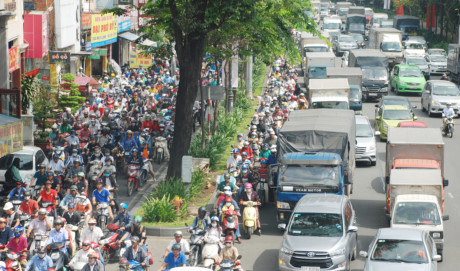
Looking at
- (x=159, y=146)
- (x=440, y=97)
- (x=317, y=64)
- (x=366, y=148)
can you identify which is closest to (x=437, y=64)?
(x=317, y=64)

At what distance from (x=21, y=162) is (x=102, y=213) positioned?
5.57m

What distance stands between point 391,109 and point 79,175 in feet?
60.3

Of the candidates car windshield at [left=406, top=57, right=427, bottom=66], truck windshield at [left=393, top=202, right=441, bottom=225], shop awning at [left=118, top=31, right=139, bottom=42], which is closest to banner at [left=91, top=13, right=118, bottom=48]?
shop awning at [left=118, top=31, right=139, bottom=42]

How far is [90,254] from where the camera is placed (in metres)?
17.8

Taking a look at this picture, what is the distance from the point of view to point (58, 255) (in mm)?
18984

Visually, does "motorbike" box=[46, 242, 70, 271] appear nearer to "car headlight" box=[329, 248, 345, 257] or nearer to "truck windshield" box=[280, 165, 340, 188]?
"car headlight" box=[329, 248, 345, 257]

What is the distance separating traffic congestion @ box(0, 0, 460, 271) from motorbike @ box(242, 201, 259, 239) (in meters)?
0.04

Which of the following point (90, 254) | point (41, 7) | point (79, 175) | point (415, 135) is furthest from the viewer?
point (41, 7)

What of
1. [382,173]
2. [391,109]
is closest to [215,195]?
[382,173]

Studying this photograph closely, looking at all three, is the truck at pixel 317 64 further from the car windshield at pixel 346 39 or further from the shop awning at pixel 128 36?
the car windshield at pixel 346 39

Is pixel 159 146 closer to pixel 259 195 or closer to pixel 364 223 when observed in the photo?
pixel 259 195

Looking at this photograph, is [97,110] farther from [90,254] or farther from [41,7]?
[90,254]

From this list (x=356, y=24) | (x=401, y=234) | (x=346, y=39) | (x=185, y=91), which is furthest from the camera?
(x=356, y=24)

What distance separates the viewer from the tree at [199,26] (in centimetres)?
2667
